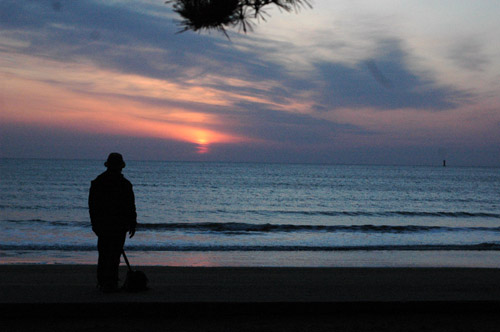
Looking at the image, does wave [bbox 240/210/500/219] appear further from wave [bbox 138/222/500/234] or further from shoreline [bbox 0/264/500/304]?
shoreline [bbox 0/264/500/304]

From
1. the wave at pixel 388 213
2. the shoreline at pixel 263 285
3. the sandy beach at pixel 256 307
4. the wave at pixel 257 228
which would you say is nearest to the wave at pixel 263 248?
the wave at pixel 257 228

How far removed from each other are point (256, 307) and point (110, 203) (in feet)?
7.05

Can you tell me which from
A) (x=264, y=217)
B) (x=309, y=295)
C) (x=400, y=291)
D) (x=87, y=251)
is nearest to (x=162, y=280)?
(x=309, y=295)

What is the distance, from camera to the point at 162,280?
283 inches

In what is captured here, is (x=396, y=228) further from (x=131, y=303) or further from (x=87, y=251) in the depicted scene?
(x=131, y=303)

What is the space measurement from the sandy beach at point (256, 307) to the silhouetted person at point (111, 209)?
2.02ft

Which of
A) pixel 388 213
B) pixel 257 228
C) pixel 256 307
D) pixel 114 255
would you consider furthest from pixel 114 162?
pixel 388 213

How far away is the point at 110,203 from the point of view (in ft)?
18.4

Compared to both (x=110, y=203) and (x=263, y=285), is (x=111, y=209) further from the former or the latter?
(x=263, y=285)

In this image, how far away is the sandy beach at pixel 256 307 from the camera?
5031 millimetres

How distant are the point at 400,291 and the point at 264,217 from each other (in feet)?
69.5

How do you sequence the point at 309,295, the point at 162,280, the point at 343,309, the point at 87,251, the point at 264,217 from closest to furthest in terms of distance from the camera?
the point at 343,309 → the point at 309,295 → the point at 162,280 → the point at 87,251 → the point at 264,217

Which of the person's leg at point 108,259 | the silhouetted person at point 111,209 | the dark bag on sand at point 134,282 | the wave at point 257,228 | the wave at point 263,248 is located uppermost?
the silhouetted person at point 111,209

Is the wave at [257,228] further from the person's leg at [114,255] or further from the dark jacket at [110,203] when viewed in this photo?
the dark jacket at [110,203]
